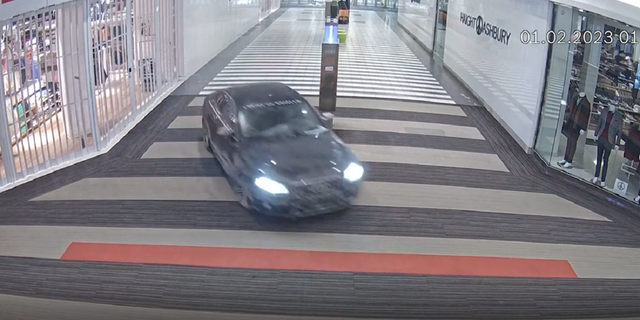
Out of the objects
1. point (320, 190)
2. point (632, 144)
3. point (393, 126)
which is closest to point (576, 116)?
point (632, 144)

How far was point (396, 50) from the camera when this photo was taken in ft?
65.5

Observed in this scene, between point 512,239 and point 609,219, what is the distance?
5.15ft

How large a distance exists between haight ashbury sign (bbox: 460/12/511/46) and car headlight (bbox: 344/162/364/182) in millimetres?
5546

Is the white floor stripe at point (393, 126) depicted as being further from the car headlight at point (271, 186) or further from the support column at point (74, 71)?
the car headlight at point (271, 186)

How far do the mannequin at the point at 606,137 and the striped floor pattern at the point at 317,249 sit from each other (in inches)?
34.0

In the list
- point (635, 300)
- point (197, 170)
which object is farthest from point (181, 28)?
point (635, 300)

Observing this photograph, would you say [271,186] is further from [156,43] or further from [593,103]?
[156,43]

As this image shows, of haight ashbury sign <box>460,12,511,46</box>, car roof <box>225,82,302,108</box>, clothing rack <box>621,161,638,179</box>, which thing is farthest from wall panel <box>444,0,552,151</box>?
car roof <box>225,82,302,108</box>

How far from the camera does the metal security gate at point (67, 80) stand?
677cm

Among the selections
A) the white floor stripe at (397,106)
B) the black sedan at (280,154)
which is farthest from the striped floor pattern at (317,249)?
the white floor stripe at (397,106)

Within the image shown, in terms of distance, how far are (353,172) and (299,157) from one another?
0.68 metres

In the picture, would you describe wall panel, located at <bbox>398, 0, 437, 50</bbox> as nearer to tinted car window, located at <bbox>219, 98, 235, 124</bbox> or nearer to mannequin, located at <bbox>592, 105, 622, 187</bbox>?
mannequin, located at <bbox>592, 105, 622, 187</bbox>

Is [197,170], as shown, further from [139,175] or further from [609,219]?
[609,219]

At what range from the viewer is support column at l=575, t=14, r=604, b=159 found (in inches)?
292
